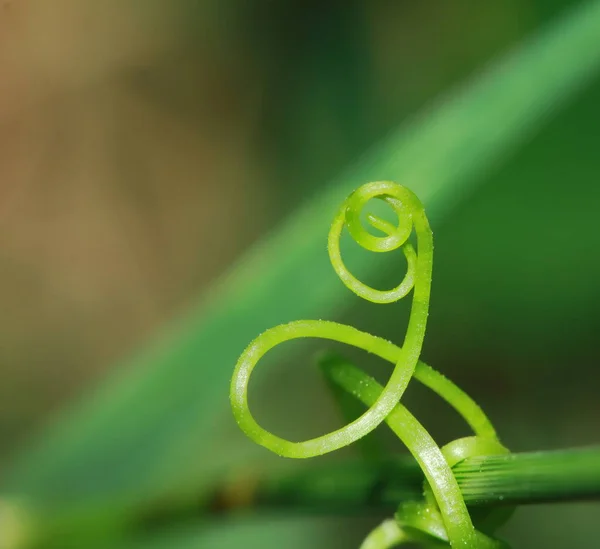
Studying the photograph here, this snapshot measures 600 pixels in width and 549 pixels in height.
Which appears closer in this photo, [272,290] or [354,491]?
[354,491]

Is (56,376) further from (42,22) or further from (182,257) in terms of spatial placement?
(42,22)

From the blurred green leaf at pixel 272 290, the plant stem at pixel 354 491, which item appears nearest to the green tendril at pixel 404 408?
the plant stem at pixel 354 491

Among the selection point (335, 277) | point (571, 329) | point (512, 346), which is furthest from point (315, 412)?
point (335, 277)

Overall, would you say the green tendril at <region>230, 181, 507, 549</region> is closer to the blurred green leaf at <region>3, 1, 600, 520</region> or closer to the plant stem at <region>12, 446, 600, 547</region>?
the plant stem at <region>12, 446, 600, 547</region>

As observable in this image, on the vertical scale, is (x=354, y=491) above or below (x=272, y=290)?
below

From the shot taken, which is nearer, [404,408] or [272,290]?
[404,408]

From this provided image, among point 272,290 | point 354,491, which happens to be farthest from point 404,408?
point 272,290

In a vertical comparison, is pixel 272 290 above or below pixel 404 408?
above

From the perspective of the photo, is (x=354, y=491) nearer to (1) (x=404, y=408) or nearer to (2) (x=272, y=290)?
(1) (x=404, y=408)
